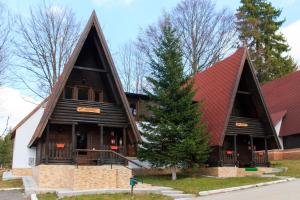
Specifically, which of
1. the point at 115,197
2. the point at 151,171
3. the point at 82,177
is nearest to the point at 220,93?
the point at 151,171

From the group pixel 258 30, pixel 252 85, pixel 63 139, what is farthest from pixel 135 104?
pixel 258 30

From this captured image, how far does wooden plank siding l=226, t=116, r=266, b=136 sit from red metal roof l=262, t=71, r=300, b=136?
6.59m

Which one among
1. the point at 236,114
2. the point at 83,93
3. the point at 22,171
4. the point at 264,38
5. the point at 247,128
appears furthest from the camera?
the point at 264,38

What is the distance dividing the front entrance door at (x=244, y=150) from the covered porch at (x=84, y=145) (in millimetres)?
7851

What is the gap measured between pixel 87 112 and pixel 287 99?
2088 cm

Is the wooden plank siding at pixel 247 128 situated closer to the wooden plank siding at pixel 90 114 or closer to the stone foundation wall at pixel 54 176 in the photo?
the wooden plank siding at pixel 90 114

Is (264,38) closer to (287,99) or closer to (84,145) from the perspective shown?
(287,99)

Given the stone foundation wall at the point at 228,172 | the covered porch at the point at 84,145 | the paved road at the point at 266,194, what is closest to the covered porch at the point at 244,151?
the stone foundation wall at the point at 228,172

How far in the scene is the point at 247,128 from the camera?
983 inches

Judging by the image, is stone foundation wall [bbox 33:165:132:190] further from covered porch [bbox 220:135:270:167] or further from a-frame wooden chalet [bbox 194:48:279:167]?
covered porch [bbox 220:135:270:167]

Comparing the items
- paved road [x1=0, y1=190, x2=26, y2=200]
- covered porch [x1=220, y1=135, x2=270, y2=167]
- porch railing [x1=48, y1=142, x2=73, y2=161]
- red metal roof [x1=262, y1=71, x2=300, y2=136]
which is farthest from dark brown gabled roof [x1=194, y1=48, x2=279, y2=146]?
paved road [x1=0, y1=190, x2=26, y2=200]

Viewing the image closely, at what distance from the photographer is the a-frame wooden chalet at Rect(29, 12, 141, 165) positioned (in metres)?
19.2

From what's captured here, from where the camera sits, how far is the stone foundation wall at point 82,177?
16.6 m

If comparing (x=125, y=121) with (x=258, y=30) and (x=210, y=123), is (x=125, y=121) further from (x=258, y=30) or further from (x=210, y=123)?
(x=258, y=30)
